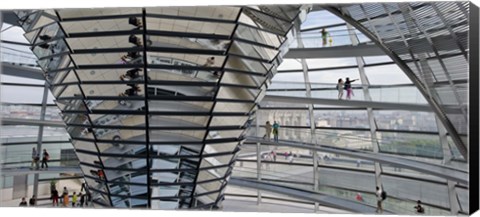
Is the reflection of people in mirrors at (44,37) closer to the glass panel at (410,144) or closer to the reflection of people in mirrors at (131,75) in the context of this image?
the reflection of people in mirrors at (131,75)

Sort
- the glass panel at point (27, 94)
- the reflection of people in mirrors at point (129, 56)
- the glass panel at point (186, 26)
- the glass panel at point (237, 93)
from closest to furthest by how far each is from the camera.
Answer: the glass panel at point (186, 26), the reflection of people in mirrors at point (129, 56), the glass panel at point (237, 93), the glass panel at point (27, 94)

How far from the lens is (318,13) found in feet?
76.9

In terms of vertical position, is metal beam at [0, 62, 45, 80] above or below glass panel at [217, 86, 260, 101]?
above

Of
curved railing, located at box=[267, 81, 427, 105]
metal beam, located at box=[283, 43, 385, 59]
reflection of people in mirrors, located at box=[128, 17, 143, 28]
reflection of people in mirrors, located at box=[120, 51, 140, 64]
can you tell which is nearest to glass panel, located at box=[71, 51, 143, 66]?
reflection of people in mirrors, located at box=[120, 51, 140, 64]

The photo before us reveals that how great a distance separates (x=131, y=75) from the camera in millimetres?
12141

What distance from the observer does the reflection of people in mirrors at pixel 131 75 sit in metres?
12.0

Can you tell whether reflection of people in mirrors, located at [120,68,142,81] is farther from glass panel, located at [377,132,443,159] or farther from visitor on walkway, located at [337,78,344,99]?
visitor on walkway, located at [337,78,344,99]

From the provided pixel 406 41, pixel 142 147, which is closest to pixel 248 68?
pixel 142 147

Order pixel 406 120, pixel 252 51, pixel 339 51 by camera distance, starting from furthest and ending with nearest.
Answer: pixel 406 120, pixel 339 51, pixel 252 51

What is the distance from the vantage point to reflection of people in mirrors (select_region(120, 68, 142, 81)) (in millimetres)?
12047

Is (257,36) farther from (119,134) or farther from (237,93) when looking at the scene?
(119,134)

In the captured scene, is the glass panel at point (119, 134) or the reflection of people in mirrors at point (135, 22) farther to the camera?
the glass panel at point (119, 134)

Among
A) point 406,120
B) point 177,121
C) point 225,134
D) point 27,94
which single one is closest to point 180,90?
point 177,121

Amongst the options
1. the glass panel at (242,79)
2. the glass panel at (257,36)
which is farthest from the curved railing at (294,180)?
the glass panel at (257,36)
